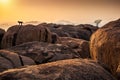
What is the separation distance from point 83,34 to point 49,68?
128 feet

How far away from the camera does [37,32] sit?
23.2m

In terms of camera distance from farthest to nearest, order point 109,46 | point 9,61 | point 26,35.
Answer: point 26,35
point 9,61
point 109,46

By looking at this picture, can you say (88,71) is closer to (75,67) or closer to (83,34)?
(75,67)

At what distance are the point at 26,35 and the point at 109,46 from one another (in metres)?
11.8

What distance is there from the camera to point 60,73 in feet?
25.7

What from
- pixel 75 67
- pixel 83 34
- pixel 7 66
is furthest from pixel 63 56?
pixel 83 34

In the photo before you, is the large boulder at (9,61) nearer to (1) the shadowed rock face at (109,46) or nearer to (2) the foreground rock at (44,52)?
(2) the foreground rock at (44,52)

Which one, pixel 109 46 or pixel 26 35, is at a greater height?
pixel 109 46

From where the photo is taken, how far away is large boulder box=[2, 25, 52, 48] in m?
23.0

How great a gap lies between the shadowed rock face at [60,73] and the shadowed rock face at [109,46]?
2578mm

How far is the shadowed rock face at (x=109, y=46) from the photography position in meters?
11.8

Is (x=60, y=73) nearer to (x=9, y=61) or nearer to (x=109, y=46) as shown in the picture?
(x=109, y=46)

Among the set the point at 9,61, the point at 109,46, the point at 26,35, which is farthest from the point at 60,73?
the point at 26,35

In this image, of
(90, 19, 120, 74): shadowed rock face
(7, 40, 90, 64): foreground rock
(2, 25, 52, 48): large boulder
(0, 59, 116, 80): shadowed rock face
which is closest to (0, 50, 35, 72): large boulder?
(7, 40, 90, 64): foreground rock
